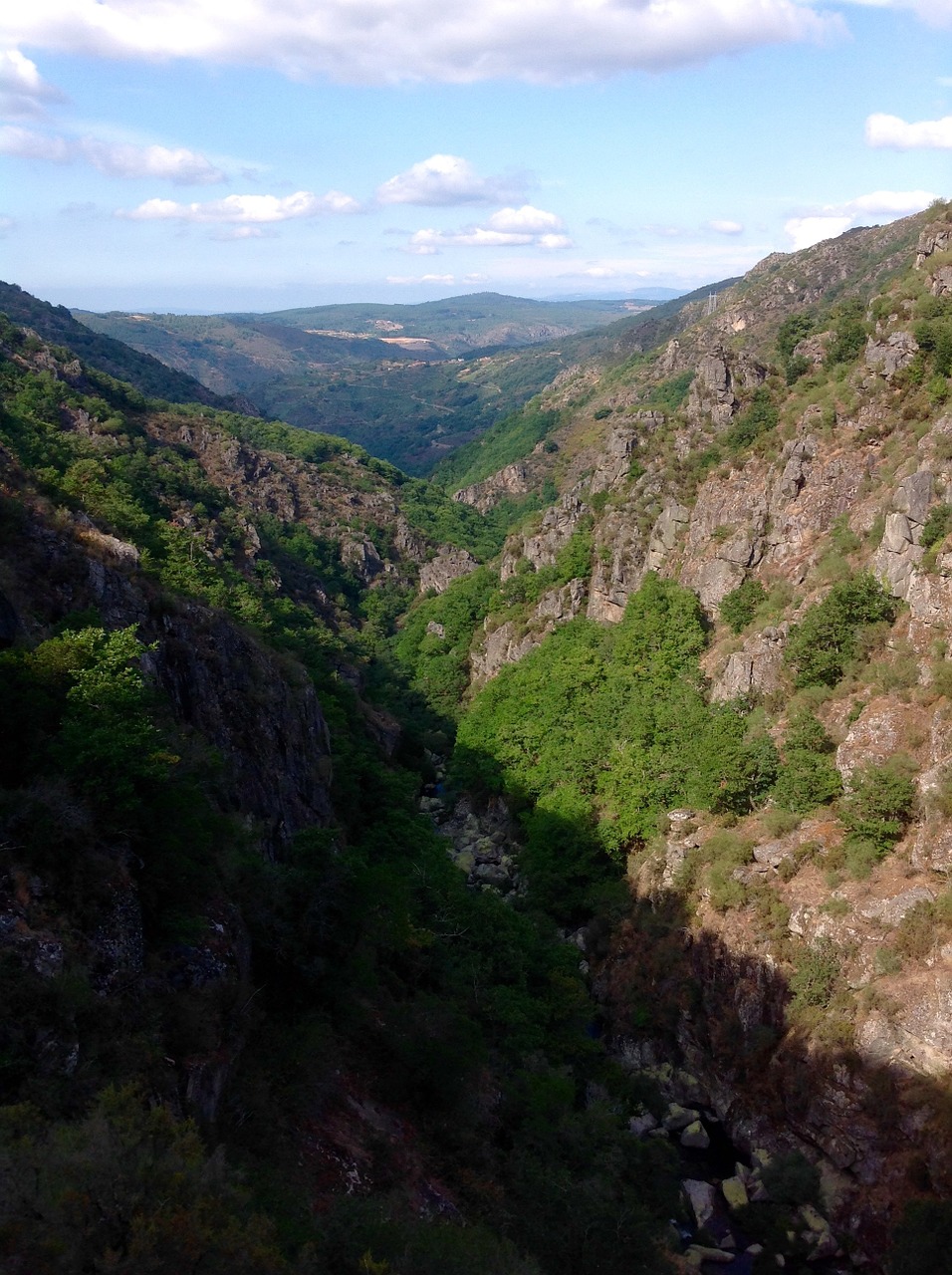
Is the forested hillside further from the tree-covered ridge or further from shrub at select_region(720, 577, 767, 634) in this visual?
the tree-covered ridge

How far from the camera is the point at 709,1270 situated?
20922mm

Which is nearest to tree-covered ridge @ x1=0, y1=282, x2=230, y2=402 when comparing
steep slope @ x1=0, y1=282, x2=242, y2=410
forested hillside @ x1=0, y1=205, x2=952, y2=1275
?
steep slope @ x1=0, y1=282, x2=242, y2=410

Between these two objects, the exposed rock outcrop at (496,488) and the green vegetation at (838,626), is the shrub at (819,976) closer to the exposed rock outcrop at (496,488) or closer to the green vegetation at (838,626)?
the green vegetation at (838,626)

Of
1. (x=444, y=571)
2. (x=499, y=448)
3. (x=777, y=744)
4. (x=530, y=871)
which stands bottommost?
(x=530, y=871)

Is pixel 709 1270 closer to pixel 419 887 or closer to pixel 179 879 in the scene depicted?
pixel 419 887

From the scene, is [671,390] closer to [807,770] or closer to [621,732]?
[621,732]

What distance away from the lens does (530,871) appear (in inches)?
1491

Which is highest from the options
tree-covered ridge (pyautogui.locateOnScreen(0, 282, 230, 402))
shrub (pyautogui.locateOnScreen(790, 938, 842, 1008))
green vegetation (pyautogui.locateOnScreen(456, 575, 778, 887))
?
tree-covered ridge (pyautogui.locateOnScreen(0, 282, 230, 402))

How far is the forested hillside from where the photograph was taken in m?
12.6

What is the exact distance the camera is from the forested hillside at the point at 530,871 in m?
12.6

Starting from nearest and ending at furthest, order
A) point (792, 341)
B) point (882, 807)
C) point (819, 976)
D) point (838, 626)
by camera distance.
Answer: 1. point (819, 976)
2. point (882, 807)
3. point (838, 626)
4. point (792, 341)

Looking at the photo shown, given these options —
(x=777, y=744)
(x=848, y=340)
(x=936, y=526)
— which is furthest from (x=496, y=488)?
(x=936, y=526)

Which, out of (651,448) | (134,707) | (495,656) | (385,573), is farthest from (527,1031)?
(385,573)

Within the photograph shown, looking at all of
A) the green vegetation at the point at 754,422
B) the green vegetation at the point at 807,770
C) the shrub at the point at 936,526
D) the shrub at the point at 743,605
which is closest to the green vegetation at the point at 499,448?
the green vegetation at the point at 754,422
